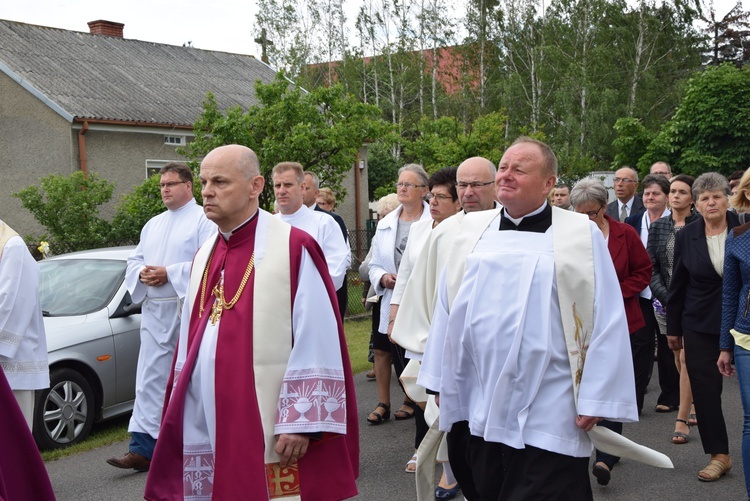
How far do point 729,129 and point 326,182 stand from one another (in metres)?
8.72

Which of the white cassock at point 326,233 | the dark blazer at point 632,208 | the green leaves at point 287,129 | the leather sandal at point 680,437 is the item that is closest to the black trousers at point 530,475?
the leather sandal at point 680,437

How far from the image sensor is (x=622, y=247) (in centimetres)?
686

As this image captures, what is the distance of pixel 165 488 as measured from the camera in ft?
13.7

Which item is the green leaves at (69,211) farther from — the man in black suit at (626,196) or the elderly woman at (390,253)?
the man in black suit at (626,196)

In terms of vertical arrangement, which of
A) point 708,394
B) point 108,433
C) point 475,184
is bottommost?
point 108,433

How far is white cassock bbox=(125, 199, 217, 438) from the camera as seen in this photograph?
6879 mm

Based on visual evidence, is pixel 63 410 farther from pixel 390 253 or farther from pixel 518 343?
pixel 518 343

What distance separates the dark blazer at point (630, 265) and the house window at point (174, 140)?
19986 millimetres

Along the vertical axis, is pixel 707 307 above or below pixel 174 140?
below

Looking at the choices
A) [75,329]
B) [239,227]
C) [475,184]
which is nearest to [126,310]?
[75,329]

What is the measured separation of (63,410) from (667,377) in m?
5.68

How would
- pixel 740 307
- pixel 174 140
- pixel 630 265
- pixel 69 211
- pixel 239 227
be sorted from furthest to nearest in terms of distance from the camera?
1. pixel 174 140
2. pixel 69 211
3. pixel 630 265
4. pixel 740 307
5. pixel 239 227

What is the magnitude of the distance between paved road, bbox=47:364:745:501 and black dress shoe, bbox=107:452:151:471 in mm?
93

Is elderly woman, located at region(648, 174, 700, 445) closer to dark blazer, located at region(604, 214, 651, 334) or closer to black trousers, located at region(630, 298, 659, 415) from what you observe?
black trousers, located at region(630, 298, 659, 415)
